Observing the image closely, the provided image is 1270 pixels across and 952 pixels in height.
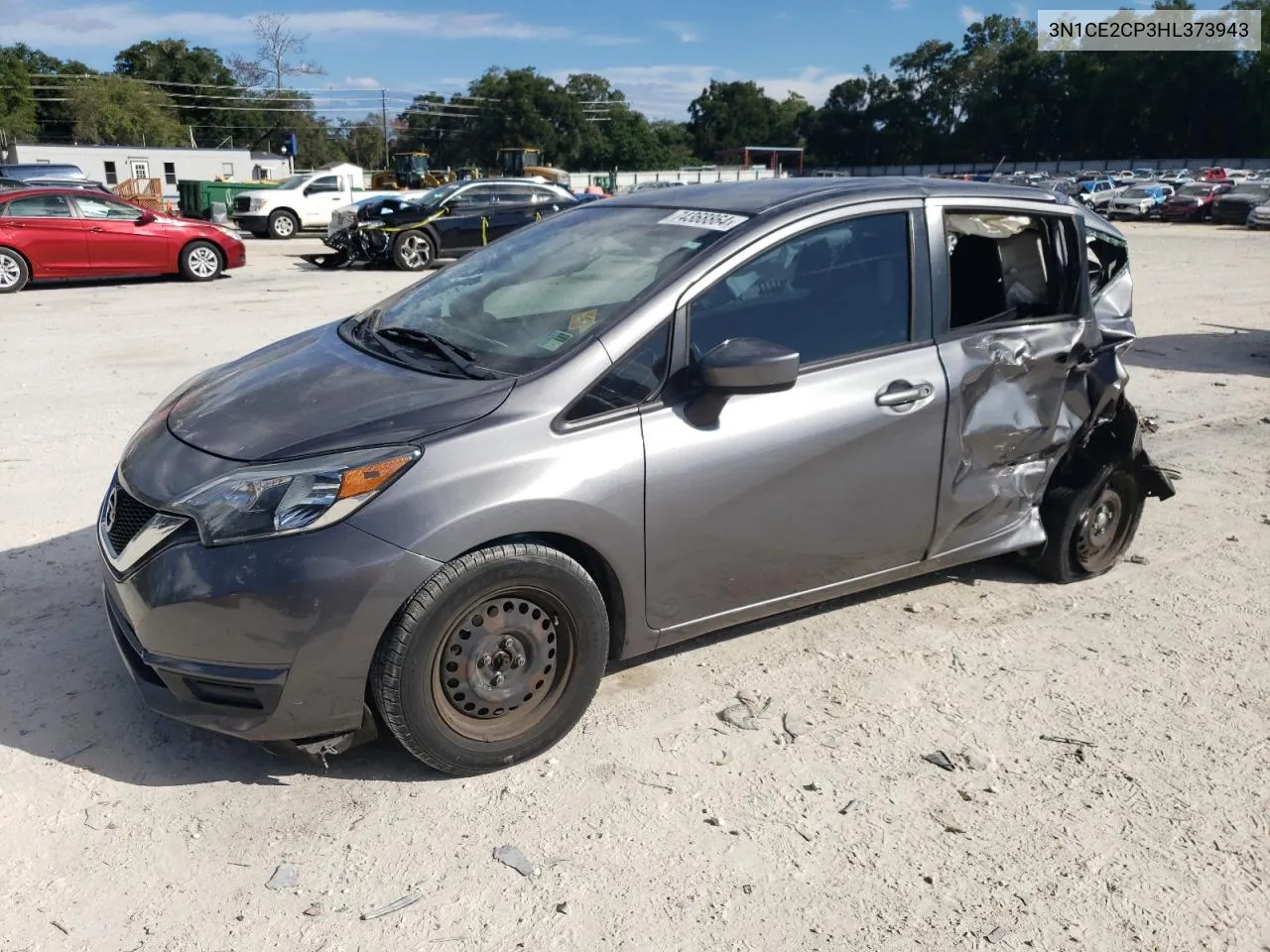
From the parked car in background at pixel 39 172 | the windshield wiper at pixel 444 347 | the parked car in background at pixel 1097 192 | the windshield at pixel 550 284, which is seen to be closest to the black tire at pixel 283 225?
the parked car in background at pixel 39 172

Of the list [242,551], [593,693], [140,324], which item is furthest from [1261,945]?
[140,324]

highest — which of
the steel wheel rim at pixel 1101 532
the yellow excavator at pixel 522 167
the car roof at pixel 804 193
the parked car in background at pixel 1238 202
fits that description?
the yellow excavator at pixel 522 167

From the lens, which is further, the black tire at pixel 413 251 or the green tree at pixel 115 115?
the green tree at pixel 115 115

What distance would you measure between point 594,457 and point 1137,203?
143 feet

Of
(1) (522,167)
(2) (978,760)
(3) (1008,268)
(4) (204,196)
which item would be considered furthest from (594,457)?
(1) (522,167)

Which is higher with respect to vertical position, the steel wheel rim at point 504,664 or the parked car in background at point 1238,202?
the parked car in background at point 1238,202

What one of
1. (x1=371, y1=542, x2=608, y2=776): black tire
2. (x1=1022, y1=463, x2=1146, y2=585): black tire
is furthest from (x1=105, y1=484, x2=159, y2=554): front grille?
(x1=1022, y1=463, x2=1146, y2=585): black tire

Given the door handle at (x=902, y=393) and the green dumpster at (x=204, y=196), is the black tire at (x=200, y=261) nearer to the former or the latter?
the green dumpster at (x=204, y=196)

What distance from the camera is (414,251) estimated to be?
Result: 18656mm

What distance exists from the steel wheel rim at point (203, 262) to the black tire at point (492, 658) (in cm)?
1531

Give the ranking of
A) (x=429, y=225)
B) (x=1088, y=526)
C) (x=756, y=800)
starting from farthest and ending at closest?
(x=429, y=225) < (x=1088, y=526) < (x=756, y=800)

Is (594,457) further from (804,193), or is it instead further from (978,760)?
(978,760)

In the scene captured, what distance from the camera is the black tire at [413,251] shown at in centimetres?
1838

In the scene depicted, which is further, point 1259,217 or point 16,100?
point 16,100
